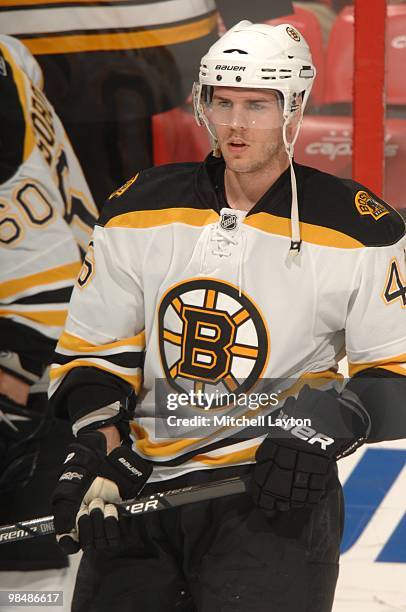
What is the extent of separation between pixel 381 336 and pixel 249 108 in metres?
0.44

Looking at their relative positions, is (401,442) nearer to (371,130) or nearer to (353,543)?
(353,543)

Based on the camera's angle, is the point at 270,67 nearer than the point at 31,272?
Yes

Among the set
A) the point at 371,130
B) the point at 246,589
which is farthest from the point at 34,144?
the point at 246,589

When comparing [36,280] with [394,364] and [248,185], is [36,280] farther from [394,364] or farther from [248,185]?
[394,364]

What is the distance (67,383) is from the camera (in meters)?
1.85

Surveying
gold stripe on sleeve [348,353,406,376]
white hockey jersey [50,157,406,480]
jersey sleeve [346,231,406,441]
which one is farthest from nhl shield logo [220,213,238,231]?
gold stripe on sleeve [348,353,406,376]

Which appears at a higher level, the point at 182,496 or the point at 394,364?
the point at 394,364

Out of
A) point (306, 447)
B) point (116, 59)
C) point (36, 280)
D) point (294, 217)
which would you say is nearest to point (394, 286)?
point (294, 217)

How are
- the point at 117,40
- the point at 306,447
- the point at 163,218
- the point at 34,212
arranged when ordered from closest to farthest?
the point at 306,447
the point at 163,218
the point at 117,40
the point at 34,212

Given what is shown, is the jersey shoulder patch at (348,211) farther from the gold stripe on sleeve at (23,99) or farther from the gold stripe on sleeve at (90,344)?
the gold stripe on sleeve at (23,99)

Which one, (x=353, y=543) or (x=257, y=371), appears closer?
(x=257, y=371)

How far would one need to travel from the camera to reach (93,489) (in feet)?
5.87

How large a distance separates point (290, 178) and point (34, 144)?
1.00 meters

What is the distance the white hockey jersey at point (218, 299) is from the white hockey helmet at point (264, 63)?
0.48ft
